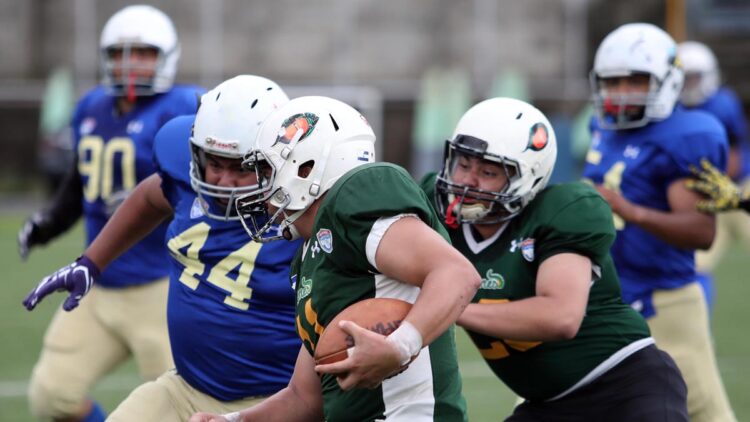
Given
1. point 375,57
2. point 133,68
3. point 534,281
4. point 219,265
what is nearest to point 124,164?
point 133,68

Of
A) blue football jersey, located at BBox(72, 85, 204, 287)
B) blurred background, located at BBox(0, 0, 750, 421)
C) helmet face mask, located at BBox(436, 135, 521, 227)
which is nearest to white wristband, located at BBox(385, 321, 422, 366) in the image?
helmet face mask, located at BBox(436, 135, 521, 227)

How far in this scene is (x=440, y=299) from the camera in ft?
8.77

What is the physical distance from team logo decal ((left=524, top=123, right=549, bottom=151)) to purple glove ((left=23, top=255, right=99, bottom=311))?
5.22 feet

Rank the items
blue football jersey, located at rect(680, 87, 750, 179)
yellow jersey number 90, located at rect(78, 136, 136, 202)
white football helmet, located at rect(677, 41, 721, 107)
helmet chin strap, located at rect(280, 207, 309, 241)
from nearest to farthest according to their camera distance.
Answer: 1. helmet chin strap, located at rect(280, 207, 309, 241)
2. yellow jersey number 90, located at rect(78, 136, 136, 202)
3. blue football jersey, located at rect(680, 87, 750, 179)
4. white football helmet, located at rect(677, 41, 721, 107)

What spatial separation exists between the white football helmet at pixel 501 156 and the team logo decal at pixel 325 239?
971 mm

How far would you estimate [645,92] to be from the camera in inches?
201

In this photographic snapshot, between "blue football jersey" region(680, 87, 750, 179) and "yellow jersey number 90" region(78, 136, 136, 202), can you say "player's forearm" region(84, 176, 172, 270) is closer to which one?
"yellow jersey number 90" region(78, 136, 136, 202)

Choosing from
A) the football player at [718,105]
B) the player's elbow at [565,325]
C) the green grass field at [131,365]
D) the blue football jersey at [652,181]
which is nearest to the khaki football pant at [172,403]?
the player's elbow at [565,325]

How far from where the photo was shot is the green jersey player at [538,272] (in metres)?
3.62

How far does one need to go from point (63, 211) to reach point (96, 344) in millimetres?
773

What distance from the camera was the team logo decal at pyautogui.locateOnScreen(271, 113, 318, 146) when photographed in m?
3.10

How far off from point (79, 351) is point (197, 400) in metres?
1.49

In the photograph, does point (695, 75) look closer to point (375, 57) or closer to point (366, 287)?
point (366, 287)

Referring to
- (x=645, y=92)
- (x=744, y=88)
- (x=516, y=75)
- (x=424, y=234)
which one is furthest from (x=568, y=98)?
(x=424, y=234)
